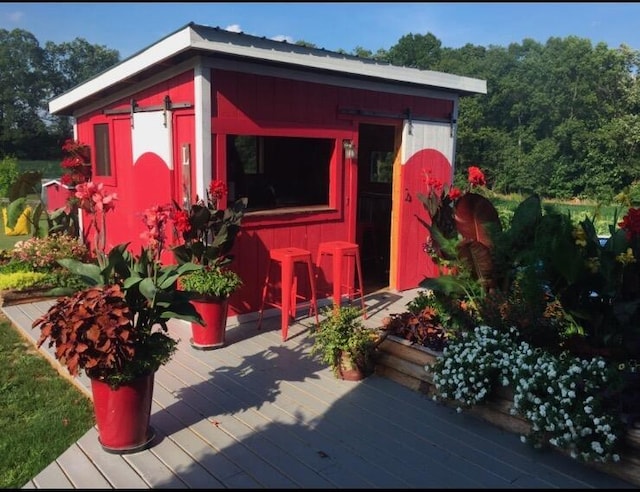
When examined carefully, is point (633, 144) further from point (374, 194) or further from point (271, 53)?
point (271, 53)

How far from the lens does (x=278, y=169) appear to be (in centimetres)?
813

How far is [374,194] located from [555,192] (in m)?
30.9

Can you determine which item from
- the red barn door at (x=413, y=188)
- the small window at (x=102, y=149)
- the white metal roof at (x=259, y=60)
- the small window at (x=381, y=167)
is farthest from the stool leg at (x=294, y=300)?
the small window at (x=102, y=149)

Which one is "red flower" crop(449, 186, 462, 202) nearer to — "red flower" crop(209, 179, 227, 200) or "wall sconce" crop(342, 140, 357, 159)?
"wall sconce" crop(342, 140, 357, 159)

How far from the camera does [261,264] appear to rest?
566 cm

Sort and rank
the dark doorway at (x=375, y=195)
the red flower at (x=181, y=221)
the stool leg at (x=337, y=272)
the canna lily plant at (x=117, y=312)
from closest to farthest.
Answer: the canna lily plant at (x=117, y=312)
the red flower at (x=181, y=221)
the stool leg at (x=337, y=272)
the dark doorway at (x=375, y=195)

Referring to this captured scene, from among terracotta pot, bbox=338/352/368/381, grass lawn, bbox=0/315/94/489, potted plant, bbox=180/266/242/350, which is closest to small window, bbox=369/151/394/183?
potted plant, bbox=180/266/242/350

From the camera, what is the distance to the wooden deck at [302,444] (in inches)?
115

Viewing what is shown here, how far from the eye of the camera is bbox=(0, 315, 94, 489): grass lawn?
A: 10.5 ft

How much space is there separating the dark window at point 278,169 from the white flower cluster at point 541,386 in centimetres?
386

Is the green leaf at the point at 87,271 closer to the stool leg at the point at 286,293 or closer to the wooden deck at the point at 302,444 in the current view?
the wooden deck at the point at 302,444

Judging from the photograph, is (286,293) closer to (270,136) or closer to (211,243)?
(211,243)

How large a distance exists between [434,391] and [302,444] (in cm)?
114

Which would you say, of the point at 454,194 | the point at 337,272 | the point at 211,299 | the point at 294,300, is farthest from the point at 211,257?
the point at 454,194
